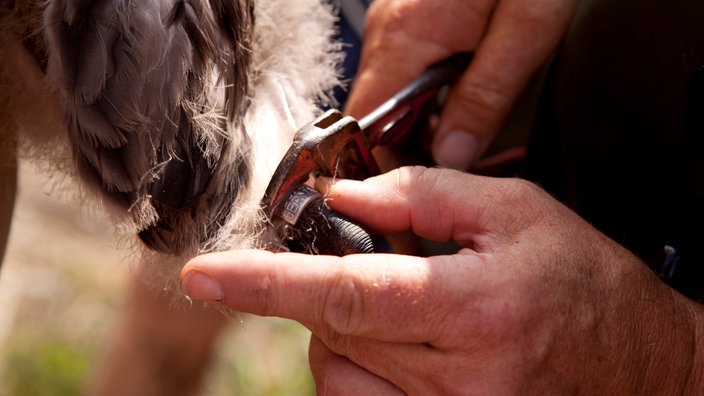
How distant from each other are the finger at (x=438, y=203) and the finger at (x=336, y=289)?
89 mm

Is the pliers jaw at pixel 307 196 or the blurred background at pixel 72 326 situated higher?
the pliers jaw at pixel 307 196

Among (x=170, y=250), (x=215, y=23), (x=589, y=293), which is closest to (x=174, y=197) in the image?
(x=170, y=250)

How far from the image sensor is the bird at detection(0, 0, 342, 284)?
69cm

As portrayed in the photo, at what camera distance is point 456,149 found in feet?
3.61

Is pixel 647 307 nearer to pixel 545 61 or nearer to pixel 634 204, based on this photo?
pixel 634 204

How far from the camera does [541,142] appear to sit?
1163mm

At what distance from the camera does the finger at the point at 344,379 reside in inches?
30.8

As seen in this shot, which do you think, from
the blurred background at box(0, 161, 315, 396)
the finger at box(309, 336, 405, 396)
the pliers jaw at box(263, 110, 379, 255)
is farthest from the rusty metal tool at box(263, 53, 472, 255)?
the blurred background at box(0, 161, 315, 396)

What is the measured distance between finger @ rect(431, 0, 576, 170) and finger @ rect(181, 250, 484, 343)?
40 cm

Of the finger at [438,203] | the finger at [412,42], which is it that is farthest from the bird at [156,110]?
the finger at [412,42]

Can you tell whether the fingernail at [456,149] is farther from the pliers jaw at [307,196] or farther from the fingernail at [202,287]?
the fingernail at [202,287]

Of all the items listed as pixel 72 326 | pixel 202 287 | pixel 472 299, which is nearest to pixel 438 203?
pixel 472 299

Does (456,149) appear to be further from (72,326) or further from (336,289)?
(72,326)

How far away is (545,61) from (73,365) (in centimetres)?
153
